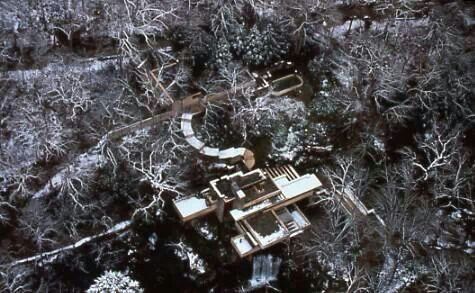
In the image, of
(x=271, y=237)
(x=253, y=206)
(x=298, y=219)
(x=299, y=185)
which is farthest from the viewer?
(x=299, y=185)

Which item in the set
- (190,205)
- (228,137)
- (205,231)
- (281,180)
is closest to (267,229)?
(281,180)

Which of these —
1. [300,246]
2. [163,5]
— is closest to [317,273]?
[300,246]

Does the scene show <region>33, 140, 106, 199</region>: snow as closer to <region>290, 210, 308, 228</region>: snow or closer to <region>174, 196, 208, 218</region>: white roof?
<region>174, 196, 208, 218</region>: white roof

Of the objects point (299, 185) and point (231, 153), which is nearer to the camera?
point (299, 185)

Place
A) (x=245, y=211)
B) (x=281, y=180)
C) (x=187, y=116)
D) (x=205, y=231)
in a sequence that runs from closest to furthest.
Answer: (x=245, y=211) → (x=205, y=231) → (x=281, y=180) → (x=187, y=116)

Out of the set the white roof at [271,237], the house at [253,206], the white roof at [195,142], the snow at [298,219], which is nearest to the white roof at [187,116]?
the white roof at [195,142]

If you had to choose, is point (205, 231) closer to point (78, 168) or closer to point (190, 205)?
point (190, 205)
